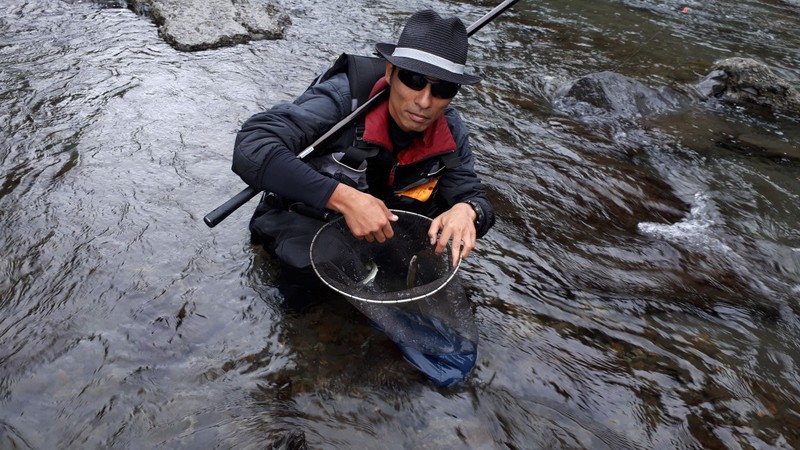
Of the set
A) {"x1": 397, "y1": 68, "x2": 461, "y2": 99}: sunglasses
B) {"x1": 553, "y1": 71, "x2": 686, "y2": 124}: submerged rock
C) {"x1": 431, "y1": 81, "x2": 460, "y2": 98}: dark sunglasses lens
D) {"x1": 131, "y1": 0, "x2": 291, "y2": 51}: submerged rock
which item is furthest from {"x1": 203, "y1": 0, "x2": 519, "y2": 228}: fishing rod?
{"x1": 131, "y1": 0, "x2": 291, "y2": 51}: submerged rock

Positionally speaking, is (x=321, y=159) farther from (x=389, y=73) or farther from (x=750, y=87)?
(x=750, y=87)

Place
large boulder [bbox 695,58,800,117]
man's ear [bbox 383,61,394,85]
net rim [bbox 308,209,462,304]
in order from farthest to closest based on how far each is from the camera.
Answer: large boulder [bbox 695,58,800,117]
man's ear [bbox 383,61,394,85]
net rim [bbox 308,209,462,304]

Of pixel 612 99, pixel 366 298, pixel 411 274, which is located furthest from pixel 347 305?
pixel 612 99

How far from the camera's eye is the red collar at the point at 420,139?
3.24 m

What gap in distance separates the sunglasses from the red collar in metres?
0.30

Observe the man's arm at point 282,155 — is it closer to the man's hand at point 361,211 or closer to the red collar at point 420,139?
the man's hand at point 361,211

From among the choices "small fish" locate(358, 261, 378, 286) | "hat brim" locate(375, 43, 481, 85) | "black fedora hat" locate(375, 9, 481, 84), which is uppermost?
"black fedora hat" locate(375, 9, 481, 84)

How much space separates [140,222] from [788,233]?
5.85 m

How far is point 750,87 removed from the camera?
8.02 m

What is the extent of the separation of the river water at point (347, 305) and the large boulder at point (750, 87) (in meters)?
0.45

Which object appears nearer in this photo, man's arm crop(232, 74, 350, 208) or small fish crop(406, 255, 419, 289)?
man's arm crop(232, 74, 350, 208)

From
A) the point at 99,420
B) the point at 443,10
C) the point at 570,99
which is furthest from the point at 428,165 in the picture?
the point at 443,10

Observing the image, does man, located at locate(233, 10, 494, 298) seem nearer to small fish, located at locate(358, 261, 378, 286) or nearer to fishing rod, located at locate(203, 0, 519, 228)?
fishing rod, located at locate(203, 0, 519, 228)

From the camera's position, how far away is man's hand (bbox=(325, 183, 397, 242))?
2789 millimetres
